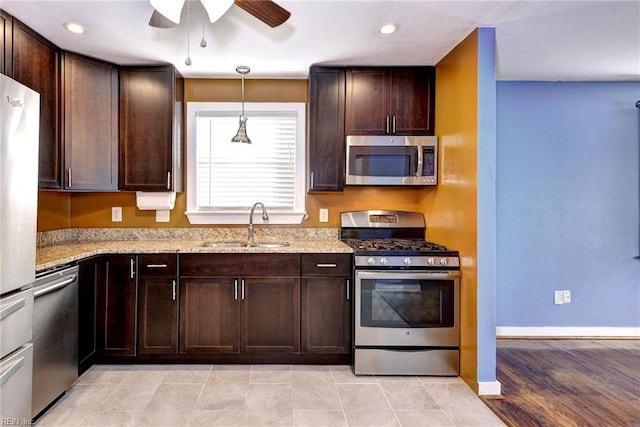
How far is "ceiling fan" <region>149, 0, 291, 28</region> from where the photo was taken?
5.64 feet

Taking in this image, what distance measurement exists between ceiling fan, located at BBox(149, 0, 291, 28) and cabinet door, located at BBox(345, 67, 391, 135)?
1.20 meters

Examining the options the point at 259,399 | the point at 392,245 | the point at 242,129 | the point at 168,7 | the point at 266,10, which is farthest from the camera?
the point at 242,129

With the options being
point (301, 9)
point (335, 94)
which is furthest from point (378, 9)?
point (335, 94)

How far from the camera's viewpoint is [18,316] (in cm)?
180

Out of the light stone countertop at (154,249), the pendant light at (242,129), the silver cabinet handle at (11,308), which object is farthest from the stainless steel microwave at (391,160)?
the silver cabinet handle at (11,308)

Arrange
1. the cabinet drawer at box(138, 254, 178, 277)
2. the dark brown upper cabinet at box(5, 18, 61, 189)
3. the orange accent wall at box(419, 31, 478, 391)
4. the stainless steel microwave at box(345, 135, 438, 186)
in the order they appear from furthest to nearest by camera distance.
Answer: the stainless steel microwave at box(345, 135, 438, 186)
the cabinet drawer at box(138, 254, 178, 277)
the orange accent wall at box(419, 31, 478, 391)
the dark brown upper cabinet at box(5, 18, 61, 189)

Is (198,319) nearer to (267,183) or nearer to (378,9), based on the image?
(267,183)

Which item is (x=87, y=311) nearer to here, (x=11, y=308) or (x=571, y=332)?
(x=11, y=308)

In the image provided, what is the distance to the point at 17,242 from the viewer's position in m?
1.76

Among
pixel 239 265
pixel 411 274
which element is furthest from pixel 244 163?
pixel 411 274

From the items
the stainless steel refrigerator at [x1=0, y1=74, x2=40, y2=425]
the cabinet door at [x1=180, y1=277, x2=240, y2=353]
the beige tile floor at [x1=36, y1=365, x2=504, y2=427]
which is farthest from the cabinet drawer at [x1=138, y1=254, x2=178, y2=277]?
the stainless steel refrigerator at [x1=0, y1=74, x2=40, y2=425]

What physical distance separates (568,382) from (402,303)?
49.7 inches

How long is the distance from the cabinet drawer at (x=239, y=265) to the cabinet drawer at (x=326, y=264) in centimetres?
7

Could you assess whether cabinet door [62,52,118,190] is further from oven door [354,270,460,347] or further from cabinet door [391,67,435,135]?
cabinet door [391,67,435,135]
